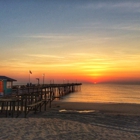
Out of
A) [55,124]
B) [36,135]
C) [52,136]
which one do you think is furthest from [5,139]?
[55,124]

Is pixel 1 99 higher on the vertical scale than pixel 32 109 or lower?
higher

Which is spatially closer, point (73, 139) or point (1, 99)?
point (73, 139)

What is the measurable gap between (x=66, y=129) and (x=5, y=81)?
17872 millimetres

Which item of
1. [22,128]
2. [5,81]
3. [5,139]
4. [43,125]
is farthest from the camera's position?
[5,81]

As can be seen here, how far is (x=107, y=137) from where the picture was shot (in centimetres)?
1115

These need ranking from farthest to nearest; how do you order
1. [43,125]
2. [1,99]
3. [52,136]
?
[1,99] → [43,125] → [52,136]

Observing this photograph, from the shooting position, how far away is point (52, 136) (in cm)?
1084

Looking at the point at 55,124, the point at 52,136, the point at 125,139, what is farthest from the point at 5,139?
the point at 125,139

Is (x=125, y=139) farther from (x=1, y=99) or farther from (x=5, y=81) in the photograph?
(x=5, y=81)

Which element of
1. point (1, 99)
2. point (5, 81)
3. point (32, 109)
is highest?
point (5, 81)

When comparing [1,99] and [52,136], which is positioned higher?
[1,99]

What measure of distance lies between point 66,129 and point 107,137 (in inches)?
107

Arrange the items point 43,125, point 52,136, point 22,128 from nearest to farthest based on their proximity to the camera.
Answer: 1. point 52,136
2. point 22,128
3. point 43,125

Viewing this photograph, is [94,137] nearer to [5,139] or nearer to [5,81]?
[5,139]
